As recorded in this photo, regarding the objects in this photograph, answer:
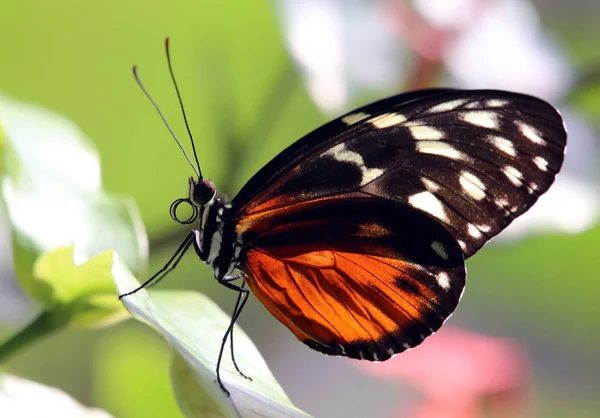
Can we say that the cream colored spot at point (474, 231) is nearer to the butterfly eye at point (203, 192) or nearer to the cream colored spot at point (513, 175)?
the cream colored spot at point (513, 175)

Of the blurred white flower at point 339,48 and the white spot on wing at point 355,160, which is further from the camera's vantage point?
the blurred white flower at point 339,48

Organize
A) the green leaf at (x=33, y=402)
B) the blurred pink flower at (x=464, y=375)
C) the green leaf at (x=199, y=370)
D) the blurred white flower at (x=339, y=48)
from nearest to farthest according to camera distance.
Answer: the green leaf at (x=199, y=370), the green leaf at (x=33, y=402), the blurred white flower at (x=339, y=48), the blurred pink flower at (x=464, y=375)

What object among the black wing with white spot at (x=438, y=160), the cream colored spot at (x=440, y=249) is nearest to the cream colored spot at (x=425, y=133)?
the black wing with white spot at (x=438, y=160)

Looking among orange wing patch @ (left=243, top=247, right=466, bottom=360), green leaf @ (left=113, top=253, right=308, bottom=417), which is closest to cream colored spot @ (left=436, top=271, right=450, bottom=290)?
orange wing patch @ (left=243, top=247, right=466, bottom=360)

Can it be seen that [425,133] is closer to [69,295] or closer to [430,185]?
[430,185]

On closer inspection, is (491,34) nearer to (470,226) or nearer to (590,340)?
(470,226)

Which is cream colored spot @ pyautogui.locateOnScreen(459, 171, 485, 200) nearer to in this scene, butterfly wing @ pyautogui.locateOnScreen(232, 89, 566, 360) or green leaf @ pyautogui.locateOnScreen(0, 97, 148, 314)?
butterfly wing @ pyautogui.locateOnScreen(232, 89, 566, 360)
